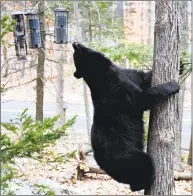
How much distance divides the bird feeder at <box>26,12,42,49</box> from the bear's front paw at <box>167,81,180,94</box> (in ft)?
6.14

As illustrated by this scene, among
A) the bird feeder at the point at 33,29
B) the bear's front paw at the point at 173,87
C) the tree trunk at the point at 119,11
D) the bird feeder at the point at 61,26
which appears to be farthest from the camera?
the tree trunk at the point at 119,11

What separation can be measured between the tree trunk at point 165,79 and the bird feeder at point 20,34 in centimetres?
170

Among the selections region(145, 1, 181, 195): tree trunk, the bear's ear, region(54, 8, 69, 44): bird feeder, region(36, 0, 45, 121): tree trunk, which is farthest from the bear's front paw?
region(36, 0, 45, 121): tree trunk

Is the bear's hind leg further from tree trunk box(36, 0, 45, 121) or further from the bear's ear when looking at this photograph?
tree trunk box(36, 0, 45, 121)

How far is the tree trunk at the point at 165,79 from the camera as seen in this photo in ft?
6.66

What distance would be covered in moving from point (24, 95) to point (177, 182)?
12.8ft

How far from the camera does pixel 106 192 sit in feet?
14.4

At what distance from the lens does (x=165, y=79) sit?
2068 mm

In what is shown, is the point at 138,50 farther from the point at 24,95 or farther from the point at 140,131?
the point at 24,95

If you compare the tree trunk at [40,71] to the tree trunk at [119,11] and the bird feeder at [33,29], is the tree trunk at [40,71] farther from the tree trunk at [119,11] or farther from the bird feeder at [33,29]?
the tree trunk at [119,11]

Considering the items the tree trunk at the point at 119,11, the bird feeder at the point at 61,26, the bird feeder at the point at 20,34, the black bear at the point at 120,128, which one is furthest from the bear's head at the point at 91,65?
the tree trunk at the point at 119,11

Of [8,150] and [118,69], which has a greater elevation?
[118,69]

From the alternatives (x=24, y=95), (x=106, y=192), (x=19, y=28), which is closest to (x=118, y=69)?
(x=19, y=28)

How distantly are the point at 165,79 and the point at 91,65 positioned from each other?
61 centimetres
